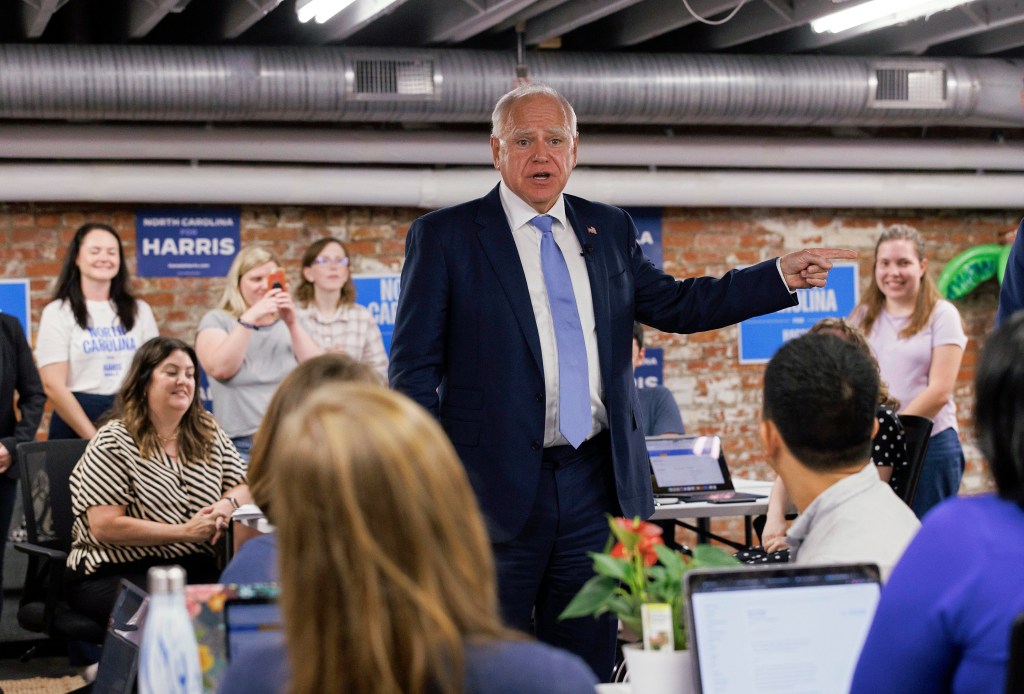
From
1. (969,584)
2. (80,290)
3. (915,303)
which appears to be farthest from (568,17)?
(969,584)

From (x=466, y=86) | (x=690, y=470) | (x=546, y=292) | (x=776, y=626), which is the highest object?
(x=466, y=86)

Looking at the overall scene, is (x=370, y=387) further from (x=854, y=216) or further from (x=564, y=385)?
(x=854, y=216)

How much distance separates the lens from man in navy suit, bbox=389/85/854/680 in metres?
2.66

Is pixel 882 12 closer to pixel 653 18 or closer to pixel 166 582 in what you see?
pixel 653 18

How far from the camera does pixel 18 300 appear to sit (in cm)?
646

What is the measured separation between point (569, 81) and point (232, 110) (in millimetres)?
1597

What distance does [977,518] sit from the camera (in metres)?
1.25

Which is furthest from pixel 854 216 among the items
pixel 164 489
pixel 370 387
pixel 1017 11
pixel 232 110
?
pixel 370 387

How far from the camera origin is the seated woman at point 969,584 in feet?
3.98

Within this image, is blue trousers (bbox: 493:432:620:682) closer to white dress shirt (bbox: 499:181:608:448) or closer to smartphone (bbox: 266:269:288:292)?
white dress shirt (bbox: 499:181:608:448)

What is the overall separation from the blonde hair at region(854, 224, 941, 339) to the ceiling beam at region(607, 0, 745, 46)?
126cm

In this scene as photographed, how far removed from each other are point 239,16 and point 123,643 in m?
4.40

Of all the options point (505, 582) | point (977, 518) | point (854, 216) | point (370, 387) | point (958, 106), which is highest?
point (958, 106)

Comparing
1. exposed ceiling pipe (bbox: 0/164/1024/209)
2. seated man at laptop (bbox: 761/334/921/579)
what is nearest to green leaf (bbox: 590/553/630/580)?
seated man at laptop (bbox: 761/334/921/579)
